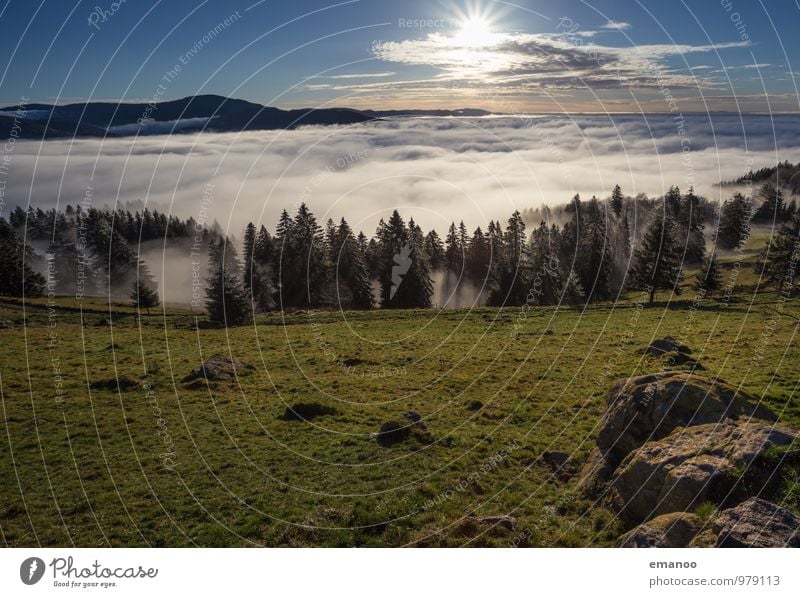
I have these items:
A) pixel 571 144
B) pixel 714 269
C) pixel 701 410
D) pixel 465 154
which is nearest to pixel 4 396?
pixel 701 410

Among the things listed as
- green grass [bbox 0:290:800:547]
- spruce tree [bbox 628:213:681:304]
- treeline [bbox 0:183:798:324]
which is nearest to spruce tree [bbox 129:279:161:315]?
treeline [bbox 0:183:798:324]

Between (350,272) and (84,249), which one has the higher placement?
(84,249)

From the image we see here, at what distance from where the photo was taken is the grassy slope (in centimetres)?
1895

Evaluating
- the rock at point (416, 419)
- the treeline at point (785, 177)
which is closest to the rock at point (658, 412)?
the rock at point (416, 419)

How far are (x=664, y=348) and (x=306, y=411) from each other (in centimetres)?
2364

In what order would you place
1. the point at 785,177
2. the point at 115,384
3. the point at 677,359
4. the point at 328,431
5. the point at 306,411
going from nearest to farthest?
the point at 328,431, the point at 306,411, the point at 677,359, the point at 115,384, the point at 785,177

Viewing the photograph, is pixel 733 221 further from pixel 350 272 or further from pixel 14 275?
pixel 14 275

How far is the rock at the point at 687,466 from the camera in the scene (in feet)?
50.5

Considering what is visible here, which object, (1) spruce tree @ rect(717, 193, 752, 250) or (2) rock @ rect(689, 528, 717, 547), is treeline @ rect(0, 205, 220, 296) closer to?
(2) rock @ rect(689, 528, 717, 547)

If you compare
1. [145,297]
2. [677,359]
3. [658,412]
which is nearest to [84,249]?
[145,297]

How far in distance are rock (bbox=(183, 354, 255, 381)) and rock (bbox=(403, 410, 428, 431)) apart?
49.7 ft

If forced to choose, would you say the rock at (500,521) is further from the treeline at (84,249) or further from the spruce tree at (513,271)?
the treeline at (84,249)

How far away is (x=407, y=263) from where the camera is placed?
96188mm
